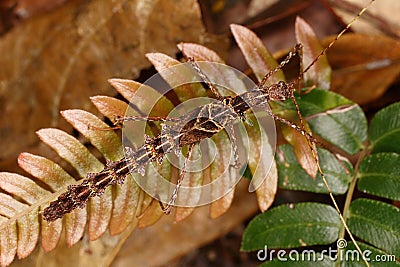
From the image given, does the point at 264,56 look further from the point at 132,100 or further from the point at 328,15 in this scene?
the point at 328,15

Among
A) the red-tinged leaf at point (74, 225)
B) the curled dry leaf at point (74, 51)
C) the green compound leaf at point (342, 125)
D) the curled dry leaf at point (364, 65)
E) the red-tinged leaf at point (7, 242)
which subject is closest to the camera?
the red-tinged leaf at point (7, 242)

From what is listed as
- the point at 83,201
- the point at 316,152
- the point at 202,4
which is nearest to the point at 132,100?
the point at 83,201

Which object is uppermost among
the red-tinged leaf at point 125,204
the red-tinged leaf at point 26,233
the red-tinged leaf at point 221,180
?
the red-tinged leaf at point 26,233

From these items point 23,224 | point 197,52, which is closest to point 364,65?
point 197,52

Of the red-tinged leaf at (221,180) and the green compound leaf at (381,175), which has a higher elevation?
the red-tinged leaf at (221,180)

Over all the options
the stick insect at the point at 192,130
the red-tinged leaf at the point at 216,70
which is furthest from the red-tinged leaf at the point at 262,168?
the red-tinged leaf at the point at 216,70

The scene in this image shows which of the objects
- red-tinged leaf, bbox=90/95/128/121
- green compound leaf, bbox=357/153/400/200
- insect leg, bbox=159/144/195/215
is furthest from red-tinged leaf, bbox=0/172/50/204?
green compound leaf, bbox=357/153/400/200

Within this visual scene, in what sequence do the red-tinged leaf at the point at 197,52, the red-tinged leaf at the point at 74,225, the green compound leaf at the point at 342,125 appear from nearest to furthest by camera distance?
the red-tinged leaf at the point at 74,225
the red-tinged leaf at the point at 197,52
the green compound leaf at the point at 342,125

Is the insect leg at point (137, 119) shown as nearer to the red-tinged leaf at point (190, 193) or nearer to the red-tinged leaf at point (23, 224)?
the red-tinged leaf at point (190, 193)

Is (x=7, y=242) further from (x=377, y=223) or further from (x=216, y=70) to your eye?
(x=377, y=223)
